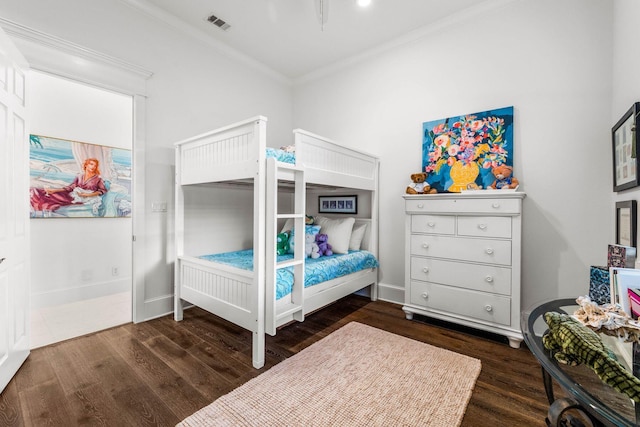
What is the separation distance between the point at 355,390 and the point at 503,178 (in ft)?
7.00

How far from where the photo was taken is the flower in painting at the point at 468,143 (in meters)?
2.61

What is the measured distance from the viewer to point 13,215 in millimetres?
1814

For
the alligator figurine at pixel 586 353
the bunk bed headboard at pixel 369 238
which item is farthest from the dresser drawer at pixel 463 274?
the alligator figurine at pixel 586 353

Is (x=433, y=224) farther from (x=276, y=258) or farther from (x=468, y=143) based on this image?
(x=276, y=258)

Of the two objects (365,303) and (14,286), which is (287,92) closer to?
(365,303)

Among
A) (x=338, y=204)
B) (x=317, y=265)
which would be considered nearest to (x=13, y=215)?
(x=317, y=265)

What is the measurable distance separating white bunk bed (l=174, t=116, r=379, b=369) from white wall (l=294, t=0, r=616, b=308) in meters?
1.04

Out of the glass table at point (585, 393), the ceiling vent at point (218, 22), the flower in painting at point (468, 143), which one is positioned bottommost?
the glass table at point (585, 393)

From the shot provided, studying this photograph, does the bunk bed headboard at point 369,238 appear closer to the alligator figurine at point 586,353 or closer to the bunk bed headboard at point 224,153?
the bunk bed headboard at point 224,153

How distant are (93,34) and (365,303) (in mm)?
3632

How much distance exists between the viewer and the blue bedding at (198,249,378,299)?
2170 mm

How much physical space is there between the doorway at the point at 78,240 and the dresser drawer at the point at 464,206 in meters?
2.99

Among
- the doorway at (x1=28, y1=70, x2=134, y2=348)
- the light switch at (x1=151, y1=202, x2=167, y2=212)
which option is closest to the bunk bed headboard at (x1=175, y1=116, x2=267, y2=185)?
the light switch at (x1=151, y1=202, x2=167, y2=212)

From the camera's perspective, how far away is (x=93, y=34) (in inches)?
93.0
